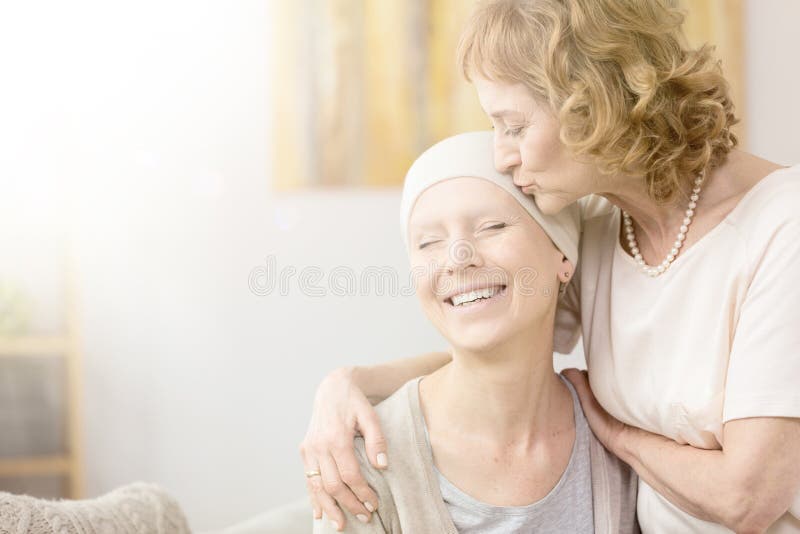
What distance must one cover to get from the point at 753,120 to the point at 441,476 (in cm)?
228

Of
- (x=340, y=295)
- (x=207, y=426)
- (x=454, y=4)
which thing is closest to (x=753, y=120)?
(x=454, y=4)

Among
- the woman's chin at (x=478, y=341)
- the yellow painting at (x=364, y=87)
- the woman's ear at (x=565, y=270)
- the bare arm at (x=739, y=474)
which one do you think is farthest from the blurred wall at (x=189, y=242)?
the bare arm at (x=739, y=474)

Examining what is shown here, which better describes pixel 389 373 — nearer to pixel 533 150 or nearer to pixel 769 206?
pixel 533 150

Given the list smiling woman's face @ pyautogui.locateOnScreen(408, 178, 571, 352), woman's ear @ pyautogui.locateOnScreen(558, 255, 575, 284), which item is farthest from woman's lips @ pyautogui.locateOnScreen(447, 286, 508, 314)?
woman's ear @ pyautogui.locateOnScreen(558, 255, 575, 284)

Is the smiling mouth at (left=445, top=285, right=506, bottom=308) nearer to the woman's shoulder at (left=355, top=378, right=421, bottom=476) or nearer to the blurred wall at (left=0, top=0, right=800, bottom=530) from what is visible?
the woman's shoulder at (left=355, top=378, right=421, bottom=476)

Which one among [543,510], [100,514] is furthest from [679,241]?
[100,514]

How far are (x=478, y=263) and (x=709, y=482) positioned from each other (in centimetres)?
52

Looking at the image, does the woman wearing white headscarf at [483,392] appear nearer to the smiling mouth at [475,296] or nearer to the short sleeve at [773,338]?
the smiling mouth at [475,296]

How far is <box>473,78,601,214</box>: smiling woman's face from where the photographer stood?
4.87ft

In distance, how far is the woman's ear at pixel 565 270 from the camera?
5.33 feet

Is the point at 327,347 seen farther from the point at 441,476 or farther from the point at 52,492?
the point at 441,476

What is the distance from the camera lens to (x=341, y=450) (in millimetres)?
1488

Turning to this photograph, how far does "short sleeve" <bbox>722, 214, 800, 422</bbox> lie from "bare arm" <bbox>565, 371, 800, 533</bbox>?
3 centimetres

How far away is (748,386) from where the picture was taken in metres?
1.35
